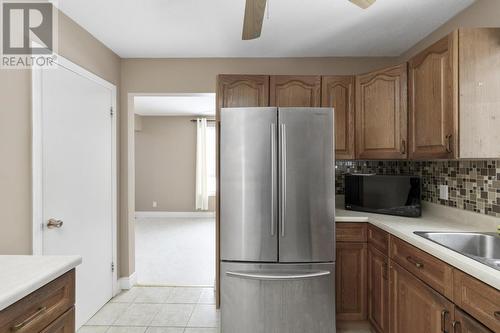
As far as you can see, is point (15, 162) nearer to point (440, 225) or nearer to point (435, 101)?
point (435, 101)

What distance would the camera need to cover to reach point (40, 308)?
1.05m

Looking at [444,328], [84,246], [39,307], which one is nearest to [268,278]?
[444,328]

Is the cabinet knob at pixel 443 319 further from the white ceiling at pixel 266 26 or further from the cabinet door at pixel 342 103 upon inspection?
the white ceiling at pixel 266 26

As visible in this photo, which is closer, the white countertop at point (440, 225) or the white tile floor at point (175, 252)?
the white countertop at point (440, 225)

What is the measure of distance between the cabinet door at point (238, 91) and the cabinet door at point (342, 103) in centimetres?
57

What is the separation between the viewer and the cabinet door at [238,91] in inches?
95.9

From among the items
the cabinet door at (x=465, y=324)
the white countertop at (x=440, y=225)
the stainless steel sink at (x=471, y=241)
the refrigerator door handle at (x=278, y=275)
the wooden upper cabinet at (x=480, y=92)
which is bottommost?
the refrigerator door handle at (x=278, y=275)

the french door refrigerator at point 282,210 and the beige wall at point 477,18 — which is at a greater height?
the beige wall at point 477,18

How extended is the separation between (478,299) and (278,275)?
1.13m

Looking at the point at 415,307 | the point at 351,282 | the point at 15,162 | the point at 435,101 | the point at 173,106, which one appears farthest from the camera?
the point at 173,106

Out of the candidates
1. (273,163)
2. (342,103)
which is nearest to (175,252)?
(273,163)

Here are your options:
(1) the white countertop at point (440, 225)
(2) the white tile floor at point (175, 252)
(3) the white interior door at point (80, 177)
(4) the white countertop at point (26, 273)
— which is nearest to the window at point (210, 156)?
(2) the white tile floor at point (175, 252)

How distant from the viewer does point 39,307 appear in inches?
41.3

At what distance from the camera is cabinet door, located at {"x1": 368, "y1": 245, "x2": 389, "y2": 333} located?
187 cm
